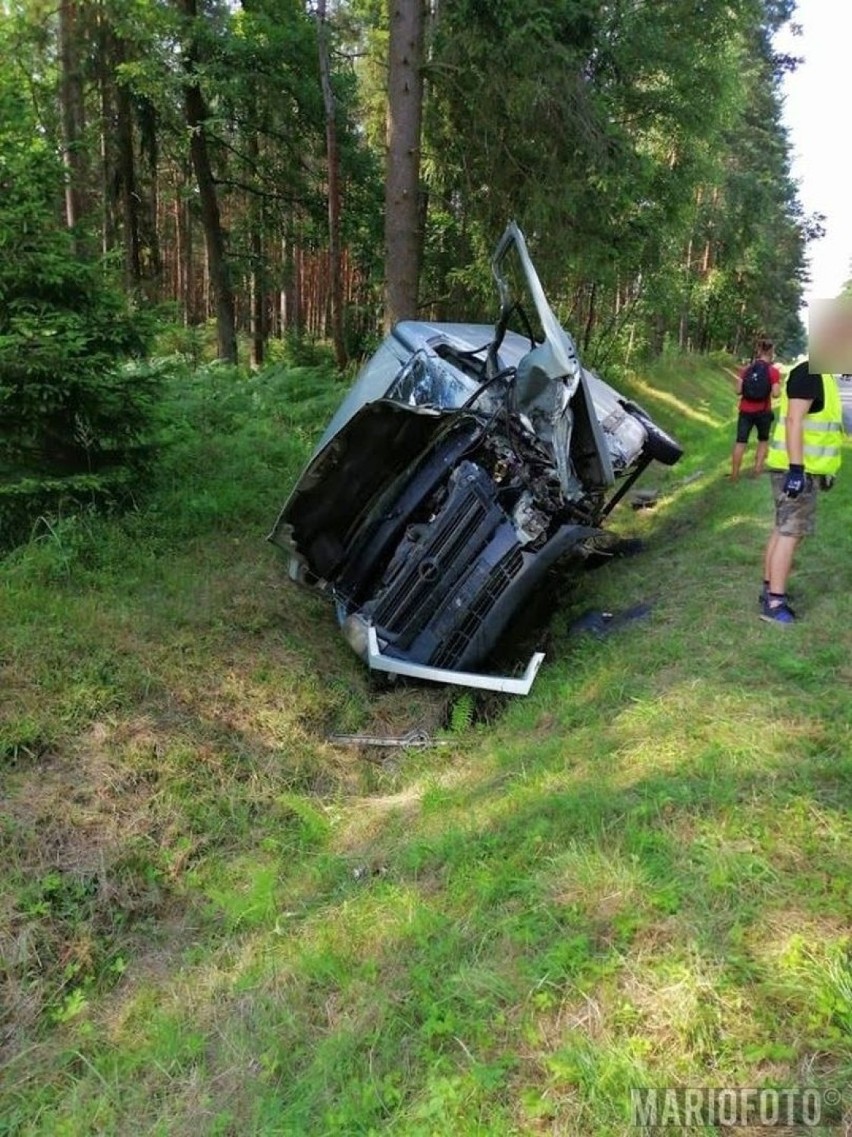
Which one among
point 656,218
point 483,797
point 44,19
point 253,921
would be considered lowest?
point 253,921

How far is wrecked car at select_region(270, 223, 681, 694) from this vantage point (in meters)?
4.63

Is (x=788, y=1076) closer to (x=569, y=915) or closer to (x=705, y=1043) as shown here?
(x=705, y=1043)

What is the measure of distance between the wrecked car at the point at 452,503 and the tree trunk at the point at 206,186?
922 centimetres

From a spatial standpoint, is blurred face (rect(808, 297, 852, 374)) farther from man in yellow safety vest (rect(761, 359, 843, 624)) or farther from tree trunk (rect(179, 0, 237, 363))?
tree trunk (rect(179, 0, 237, 363))

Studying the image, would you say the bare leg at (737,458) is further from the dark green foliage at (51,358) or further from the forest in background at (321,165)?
the dark green foliage at (51,358)

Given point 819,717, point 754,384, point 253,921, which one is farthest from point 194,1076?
point 754,384


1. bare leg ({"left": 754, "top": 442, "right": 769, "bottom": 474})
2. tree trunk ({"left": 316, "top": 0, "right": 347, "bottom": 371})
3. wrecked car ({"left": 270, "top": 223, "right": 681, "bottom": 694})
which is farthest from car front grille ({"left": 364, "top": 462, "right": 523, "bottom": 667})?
tree trunk ({"left": 316, "top": 0, "right": 347, "bottom": 371})

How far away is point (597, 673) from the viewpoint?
4445 mm

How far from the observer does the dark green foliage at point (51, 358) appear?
5.27 metres

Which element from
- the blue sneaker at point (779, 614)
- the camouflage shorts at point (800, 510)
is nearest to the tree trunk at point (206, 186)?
the camouflage shorts at point (800, 510)

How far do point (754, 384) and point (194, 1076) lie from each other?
822 cm

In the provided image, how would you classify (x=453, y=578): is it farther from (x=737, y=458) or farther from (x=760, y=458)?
(x=760, y=458)

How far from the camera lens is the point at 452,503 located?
A: 479cm

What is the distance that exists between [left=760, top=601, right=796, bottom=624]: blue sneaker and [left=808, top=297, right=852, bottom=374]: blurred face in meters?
1.34
